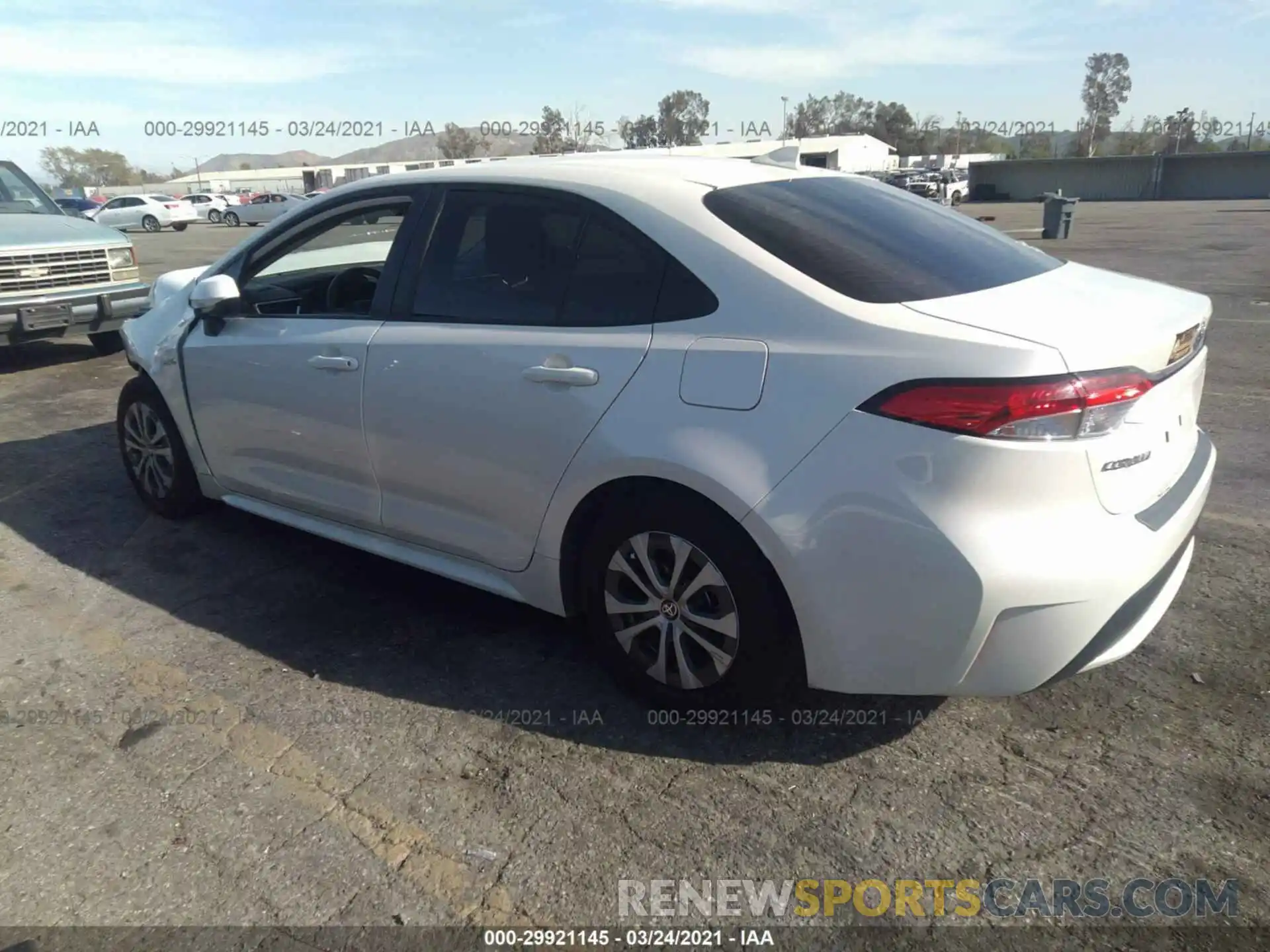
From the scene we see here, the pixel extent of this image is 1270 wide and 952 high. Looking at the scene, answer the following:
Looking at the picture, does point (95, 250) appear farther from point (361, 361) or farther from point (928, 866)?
point (928, 866)

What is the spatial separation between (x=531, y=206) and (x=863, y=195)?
1162 mm

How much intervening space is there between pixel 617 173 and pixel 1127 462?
1.81m

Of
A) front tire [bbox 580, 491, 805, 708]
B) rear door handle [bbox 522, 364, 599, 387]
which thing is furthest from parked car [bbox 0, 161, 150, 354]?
front tire [bbox 580, 491, 805, 708]

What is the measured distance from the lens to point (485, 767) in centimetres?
281

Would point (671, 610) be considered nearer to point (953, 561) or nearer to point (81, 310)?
point (953, 561)

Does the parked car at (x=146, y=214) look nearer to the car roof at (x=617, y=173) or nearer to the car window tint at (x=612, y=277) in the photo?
the car roof at (x=617, y=173)

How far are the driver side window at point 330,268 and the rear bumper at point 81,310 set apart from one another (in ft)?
17.1

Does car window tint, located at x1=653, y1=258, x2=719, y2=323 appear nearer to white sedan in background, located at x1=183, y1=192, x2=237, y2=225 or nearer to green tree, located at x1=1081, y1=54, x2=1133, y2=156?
white sedan in background, located at x1=183, y1=192, x2=237, y2=225

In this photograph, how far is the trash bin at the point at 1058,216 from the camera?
2161 centimetres

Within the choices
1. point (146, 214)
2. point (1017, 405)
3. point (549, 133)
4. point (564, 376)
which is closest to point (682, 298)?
point (564, 376)

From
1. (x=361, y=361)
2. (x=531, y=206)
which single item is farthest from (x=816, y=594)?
(x=361, y=361)

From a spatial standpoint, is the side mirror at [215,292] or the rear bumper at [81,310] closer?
the side mirror at [215,292]

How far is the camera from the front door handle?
3523 millimetres

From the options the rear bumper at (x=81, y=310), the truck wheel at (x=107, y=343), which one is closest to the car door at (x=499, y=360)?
the rear bumper at (x=81, y=310)
